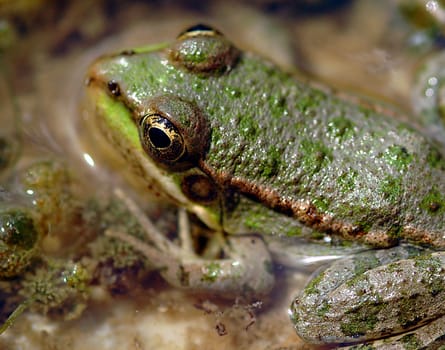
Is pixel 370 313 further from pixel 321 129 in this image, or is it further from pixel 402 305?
pixel 321 129

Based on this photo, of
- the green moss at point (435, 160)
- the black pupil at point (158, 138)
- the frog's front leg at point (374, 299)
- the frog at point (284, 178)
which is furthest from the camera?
the green moss at point (435, 160)

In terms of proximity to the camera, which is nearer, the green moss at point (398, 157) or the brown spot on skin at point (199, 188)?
the green moss at point (398, 157)

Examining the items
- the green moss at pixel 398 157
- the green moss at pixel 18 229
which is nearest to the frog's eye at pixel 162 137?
the green moss at pixel 18 229

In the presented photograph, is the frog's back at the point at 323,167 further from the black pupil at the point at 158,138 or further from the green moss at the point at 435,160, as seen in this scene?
the black pupil at the point at 158,138

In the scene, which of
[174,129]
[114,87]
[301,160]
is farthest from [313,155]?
[114,87]

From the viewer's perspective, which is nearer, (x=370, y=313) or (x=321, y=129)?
(x=370, y=313)

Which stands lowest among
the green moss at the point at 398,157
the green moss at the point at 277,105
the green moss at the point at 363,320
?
the green moss at the point at 363,320

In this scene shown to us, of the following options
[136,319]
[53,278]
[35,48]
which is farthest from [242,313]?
[35,48]
